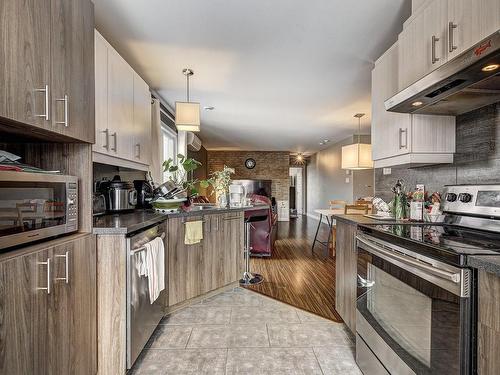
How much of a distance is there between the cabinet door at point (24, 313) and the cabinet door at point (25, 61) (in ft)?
1.72

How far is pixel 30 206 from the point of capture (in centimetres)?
120

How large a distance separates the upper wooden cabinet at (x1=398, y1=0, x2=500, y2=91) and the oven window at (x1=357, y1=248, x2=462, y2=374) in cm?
110

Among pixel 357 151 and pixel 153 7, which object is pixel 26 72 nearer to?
pixel 153 7

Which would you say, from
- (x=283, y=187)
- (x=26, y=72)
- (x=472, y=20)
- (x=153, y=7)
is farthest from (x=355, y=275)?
(x=283, y=187)

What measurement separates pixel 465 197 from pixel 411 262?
0.77 meters

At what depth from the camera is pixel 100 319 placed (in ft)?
5.43

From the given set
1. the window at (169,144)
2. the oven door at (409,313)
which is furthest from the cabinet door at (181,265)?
the window at (169,144)

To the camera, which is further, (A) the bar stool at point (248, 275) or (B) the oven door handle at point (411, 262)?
(A) the bar stool at point (248, 275)

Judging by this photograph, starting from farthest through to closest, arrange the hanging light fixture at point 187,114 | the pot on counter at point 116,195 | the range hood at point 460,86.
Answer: the hanging light fixture at point 187,114 → the pot on counter at point 116,195 → the range hood at point 460,86

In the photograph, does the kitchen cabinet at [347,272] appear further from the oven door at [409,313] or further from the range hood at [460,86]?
the range hood at [460,86]

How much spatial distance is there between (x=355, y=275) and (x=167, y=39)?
2.42m

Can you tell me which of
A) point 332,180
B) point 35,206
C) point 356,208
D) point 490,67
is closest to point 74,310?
point 35,206

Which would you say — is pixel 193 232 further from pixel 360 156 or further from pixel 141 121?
pixel 360 156

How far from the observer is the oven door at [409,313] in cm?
→ 100
